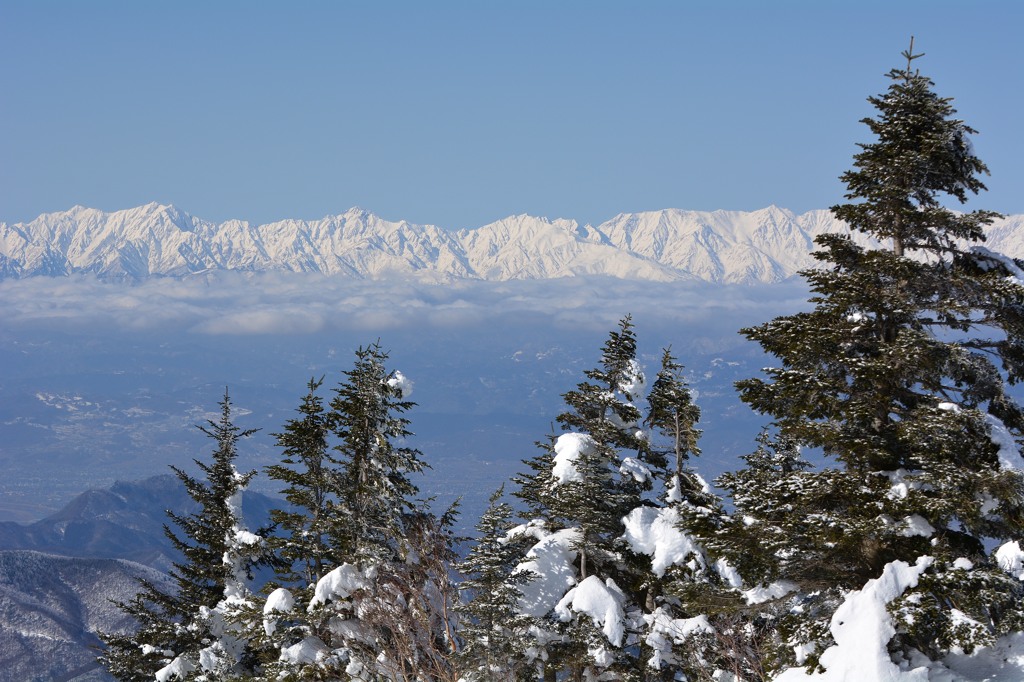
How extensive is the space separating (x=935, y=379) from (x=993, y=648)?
451 cm

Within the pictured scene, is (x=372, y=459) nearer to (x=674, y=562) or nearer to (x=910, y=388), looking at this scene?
(x=674, y=562)

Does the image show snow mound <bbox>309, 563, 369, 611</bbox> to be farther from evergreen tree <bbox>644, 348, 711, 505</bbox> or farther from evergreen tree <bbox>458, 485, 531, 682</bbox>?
evergreen tree <bbox>644, 348, 711, 505</bbox>

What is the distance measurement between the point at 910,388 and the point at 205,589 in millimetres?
26619

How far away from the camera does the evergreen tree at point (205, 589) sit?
33.0 metres

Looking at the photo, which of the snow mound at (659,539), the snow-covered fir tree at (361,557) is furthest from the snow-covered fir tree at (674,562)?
the snow-covered fir tree at (361,557)

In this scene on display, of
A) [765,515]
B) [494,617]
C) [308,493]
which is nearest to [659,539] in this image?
[494,617]

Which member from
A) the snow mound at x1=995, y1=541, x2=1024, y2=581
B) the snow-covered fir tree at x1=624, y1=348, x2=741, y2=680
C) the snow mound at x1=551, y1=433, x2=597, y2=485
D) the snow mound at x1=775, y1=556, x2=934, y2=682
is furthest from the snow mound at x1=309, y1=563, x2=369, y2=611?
the snow mound at x1=995, y1=541, x2=1024, y2=581

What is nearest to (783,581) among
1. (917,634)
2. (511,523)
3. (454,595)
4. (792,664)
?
(792,664)

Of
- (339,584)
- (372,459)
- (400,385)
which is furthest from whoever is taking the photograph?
(400,385)

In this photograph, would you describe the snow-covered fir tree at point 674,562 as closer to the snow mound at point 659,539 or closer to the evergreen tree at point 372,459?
the snow mound at point 659,539

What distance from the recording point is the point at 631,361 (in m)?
29.4

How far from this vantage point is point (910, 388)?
673 inches

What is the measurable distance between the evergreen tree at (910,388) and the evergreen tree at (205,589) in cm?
2194

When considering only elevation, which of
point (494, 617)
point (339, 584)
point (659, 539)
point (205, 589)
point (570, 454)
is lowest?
point (205, 589)
